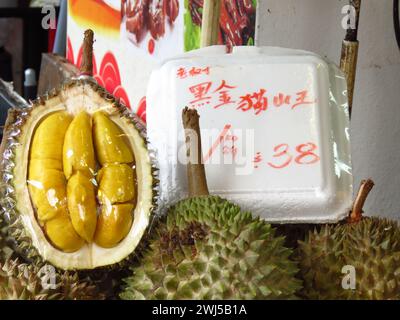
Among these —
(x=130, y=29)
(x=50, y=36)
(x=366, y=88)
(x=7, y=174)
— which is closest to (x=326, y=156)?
(x=7, y=174)

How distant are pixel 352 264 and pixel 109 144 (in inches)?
16.6

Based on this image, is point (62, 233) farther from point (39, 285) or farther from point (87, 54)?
point (87, 54)

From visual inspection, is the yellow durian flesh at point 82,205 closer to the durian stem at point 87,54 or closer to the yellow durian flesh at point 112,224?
the yellow durian flesh at point 112,224

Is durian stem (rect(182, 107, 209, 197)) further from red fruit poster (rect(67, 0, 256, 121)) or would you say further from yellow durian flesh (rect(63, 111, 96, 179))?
red fruit poster (rect(67, 0, 256, 121))

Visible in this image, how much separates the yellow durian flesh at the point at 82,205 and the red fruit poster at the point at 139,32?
82 cm

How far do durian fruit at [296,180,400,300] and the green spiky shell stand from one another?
0.07 m

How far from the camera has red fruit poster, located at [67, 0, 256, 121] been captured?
5.56 ft

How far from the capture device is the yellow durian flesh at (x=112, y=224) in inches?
36.8

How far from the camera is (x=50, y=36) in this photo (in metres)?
4.23

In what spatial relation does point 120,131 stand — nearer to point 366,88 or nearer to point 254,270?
point 254,270

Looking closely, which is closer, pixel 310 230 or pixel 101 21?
pixel 310 230

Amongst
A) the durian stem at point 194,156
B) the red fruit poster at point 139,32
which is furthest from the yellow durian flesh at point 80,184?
the red fruit poster at point 139,32

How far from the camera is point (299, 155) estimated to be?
3.61 feet

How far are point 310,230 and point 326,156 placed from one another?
0.13 m
